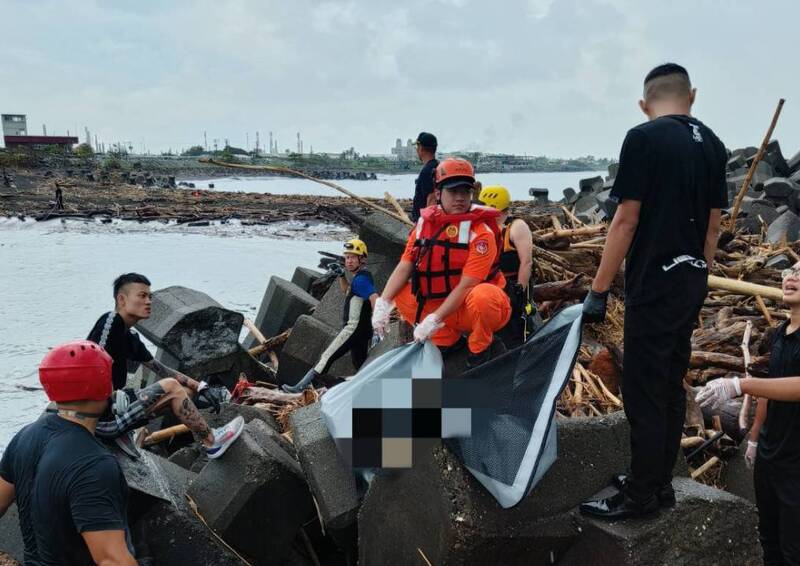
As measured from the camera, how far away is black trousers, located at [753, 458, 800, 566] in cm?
320

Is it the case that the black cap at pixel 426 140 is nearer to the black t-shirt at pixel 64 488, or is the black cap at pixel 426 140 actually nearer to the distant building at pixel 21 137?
the black t-shirt at pixel 64 488

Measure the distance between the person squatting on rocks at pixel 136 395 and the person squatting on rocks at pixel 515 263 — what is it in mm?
1992

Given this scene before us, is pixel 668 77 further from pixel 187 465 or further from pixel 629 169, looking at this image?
pixel 187 465

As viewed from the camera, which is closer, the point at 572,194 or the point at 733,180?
the point at 733,180

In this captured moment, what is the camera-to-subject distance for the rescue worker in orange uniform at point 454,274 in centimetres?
338

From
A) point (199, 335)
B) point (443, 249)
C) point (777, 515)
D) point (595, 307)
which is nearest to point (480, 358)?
point (443, 249)

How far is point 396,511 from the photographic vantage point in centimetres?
335

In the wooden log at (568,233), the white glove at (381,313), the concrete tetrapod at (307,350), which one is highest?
the wooden log at (568,233)

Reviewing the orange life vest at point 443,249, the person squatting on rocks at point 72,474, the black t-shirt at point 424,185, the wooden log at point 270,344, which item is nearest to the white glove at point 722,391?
the orange life vest at point 443,249

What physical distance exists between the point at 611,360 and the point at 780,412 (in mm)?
1669

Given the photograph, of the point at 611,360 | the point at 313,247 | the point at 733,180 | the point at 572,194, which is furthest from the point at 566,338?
the point at 572,194

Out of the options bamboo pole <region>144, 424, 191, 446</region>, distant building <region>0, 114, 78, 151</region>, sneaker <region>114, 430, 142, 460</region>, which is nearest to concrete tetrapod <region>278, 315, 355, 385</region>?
bamboo pole <region>144, 424, 191, 446</region>

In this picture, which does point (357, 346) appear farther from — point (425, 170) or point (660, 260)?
point (660, 260)

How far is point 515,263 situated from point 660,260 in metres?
2.28
